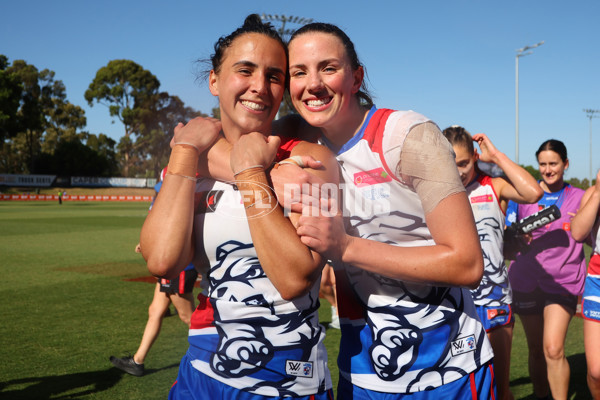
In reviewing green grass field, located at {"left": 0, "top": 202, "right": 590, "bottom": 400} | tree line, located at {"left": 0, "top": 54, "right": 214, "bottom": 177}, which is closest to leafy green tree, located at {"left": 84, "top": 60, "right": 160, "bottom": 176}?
tree line, located at {"left": 0, "top": 54, "right": 214, "bottom": 177}

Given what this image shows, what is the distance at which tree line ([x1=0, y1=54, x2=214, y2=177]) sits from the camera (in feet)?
156

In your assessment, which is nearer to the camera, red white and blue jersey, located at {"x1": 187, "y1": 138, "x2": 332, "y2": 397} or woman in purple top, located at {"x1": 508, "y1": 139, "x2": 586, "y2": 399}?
red white and blue jersey, located at {"x1": 187, "y1": 138, "x2": 332, "y2": 397}

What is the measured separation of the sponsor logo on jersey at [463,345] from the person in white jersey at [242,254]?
0.49m

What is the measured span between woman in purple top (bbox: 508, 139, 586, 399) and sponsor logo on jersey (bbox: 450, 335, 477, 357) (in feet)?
8.79

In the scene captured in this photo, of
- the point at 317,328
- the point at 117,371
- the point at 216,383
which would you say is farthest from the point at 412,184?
the point at 117,371

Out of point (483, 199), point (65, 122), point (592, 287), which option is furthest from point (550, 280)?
point (65, 122)

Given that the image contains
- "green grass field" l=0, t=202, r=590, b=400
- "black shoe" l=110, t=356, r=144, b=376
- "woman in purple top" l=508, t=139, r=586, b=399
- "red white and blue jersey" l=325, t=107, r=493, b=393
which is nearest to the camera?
"red white and blue jersey" l=325, t=107, r=493, b=393

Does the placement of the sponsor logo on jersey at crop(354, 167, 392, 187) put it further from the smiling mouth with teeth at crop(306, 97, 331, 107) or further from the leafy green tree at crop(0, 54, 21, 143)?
the leafy green tree at crop(0, 54, 21, 143)

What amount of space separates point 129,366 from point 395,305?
3882 mm

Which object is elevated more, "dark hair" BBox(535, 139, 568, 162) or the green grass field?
"dark hair" BBox(535, 139, 568, 162)

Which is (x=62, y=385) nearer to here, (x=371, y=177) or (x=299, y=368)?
(x=299, y=368)

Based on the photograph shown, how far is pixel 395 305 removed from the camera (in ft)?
6.31

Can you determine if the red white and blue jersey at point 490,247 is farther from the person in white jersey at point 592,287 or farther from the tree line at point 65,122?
the tree line at point 65,122

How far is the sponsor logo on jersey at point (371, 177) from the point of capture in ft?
6.07
